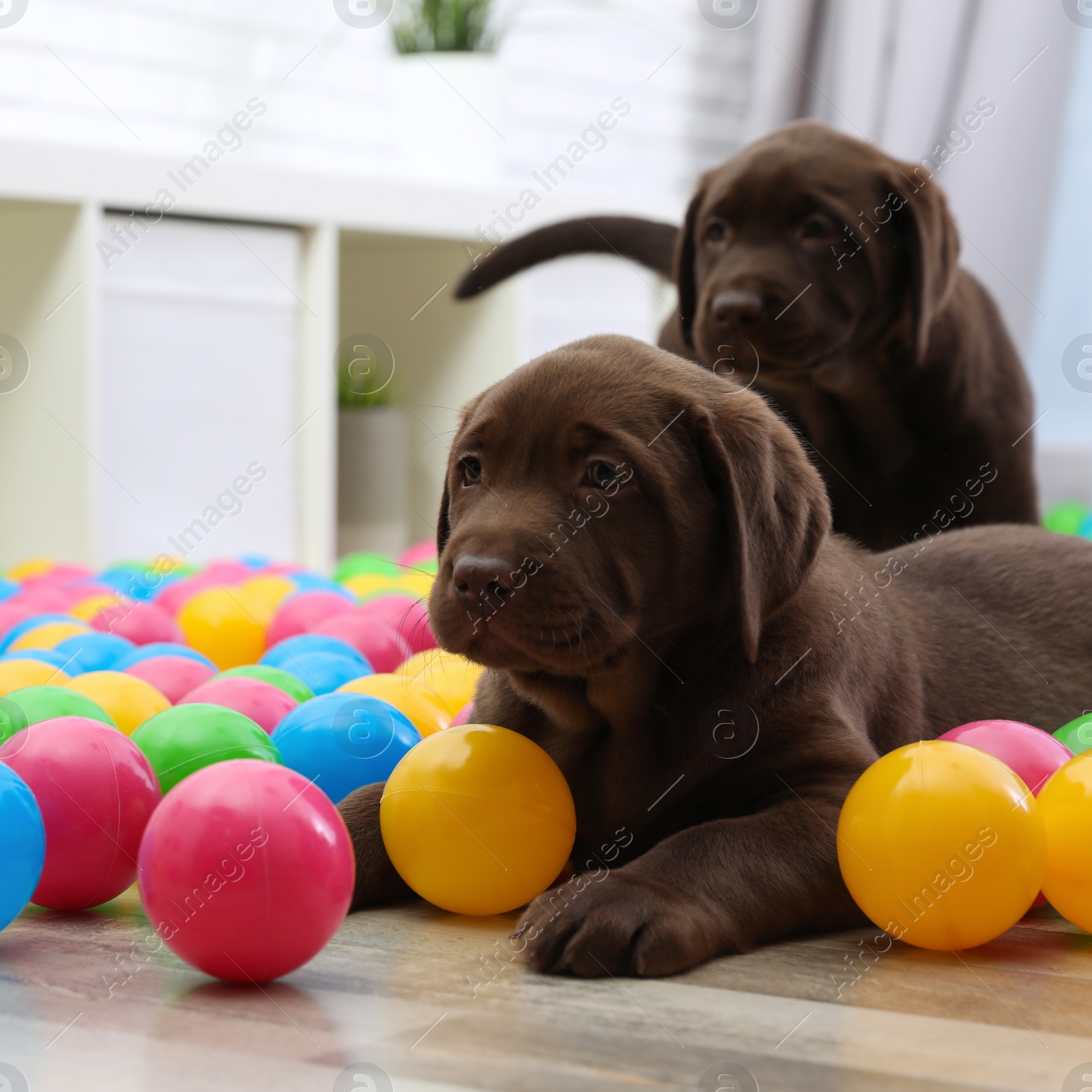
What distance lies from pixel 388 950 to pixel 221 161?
4.10 m

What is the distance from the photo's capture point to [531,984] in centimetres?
150

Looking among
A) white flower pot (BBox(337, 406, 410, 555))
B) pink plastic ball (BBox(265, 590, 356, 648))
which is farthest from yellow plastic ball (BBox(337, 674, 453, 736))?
white flower pot (BBox(337, 406, 410, 555))

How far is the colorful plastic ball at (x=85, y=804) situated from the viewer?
1.74m

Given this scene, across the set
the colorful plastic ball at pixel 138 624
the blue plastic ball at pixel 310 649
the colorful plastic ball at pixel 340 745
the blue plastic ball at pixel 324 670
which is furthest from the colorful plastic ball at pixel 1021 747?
the colorful plastic ball at pixel 138 624

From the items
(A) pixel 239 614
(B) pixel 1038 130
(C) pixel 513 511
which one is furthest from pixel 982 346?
(B) pixel 1038 130

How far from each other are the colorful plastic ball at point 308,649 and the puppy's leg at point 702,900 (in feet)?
4.46

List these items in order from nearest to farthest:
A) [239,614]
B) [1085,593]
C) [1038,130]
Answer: [1085,593]
[239,614]
[1038,130]

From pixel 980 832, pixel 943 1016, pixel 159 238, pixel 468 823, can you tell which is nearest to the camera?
pixel 943 1016

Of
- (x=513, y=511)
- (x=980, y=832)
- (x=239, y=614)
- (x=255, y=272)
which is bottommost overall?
(x=239, y=614)

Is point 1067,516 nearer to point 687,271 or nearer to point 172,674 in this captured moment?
point 687,271

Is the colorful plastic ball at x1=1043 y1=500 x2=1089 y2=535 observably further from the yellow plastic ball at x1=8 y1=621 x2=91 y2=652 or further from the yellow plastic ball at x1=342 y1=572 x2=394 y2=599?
the yellow plastic ball at x1=8 y1=621 x2=91 y2=652

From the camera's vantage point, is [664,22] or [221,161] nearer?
[221,161]

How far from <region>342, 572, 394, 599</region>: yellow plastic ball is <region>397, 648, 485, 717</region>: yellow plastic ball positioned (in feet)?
4.05

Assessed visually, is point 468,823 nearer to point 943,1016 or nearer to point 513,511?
point 513,511
